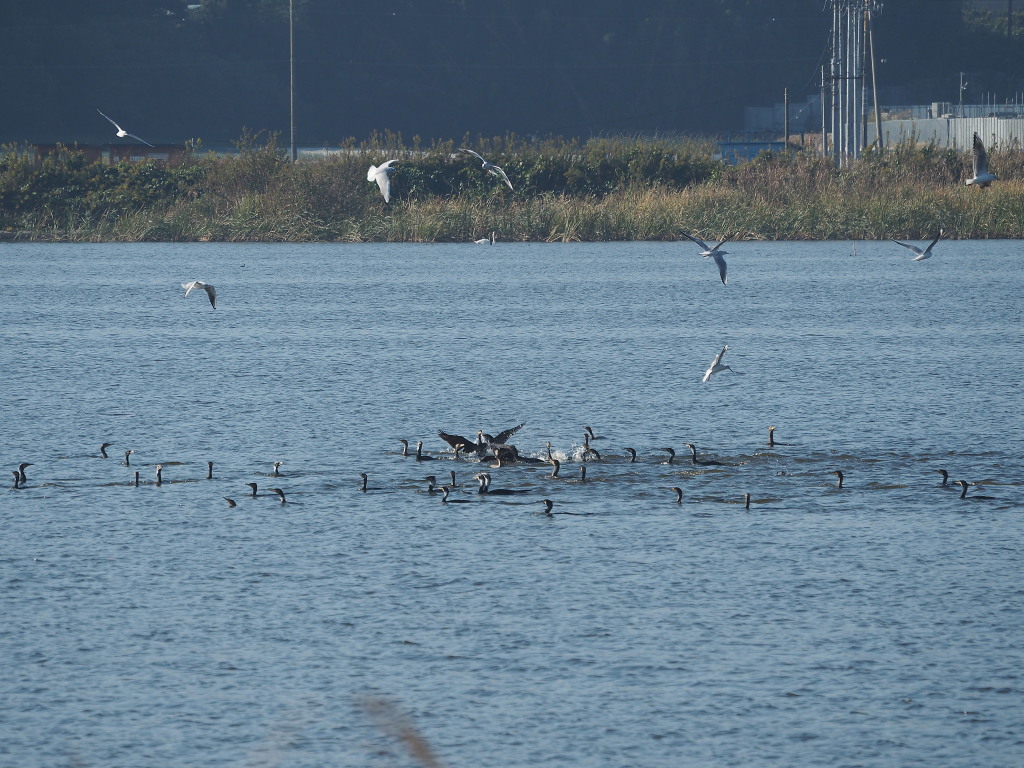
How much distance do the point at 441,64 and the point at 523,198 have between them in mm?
48474

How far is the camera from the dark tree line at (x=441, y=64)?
99125 millimetres

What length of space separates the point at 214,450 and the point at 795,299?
2502 cm

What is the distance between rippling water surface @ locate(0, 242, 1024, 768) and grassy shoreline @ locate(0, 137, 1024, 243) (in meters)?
23.7

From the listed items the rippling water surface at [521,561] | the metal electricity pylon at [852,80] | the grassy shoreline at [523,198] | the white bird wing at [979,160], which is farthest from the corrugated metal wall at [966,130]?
the rippling water surface at [521,561]

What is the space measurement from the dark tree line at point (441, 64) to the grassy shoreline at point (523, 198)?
117 feet

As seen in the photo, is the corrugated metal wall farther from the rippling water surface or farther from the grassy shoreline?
the rippling water surface

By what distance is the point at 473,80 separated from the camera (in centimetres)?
10825

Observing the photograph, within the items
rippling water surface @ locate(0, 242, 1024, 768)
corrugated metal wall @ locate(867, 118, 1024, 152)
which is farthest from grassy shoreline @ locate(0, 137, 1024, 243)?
rippling water surface @ locate(0, 242, 1024, 768)

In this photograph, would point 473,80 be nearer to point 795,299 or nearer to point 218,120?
point 218,120

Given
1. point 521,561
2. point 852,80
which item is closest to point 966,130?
point 852,80

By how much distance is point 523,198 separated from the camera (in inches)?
2462

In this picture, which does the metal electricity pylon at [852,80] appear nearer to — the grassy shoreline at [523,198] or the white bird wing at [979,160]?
the grassy shoreline at [523,198]

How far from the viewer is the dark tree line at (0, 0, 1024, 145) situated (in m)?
99.1

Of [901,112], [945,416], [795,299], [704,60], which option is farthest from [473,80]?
[945,416]
